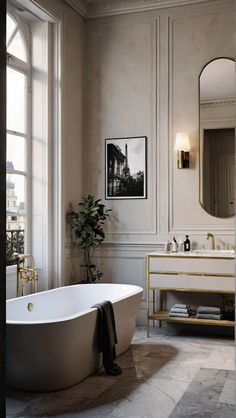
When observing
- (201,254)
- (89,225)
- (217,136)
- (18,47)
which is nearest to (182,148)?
(217,136)

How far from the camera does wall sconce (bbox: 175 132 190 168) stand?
502 cm

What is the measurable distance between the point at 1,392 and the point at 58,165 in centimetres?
394

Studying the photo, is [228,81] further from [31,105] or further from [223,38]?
[31,105]

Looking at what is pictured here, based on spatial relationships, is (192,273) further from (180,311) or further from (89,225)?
(89,225)

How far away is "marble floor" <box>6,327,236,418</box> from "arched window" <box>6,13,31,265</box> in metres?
1.54

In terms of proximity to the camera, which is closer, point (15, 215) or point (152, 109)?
A: point (15, 215)

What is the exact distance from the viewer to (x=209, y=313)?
462cm

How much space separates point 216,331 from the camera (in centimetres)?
496

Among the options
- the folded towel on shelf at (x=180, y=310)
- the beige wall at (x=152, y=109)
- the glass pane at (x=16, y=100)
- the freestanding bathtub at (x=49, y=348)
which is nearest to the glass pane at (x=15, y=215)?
the glass pane at (x=16, y=100)

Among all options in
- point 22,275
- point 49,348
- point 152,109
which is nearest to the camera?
point 49,348

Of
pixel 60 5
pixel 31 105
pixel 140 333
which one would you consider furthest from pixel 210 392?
pixel 60 5

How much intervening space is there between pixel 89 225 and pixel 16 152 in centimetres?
103

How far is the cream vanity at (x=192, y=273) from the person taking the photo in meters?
4.45

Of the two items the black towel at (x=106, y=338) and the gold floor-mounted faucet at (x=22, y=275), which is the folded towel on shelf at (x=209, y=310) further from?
the gold floor-mounted faucet at (x=22, y=275)
